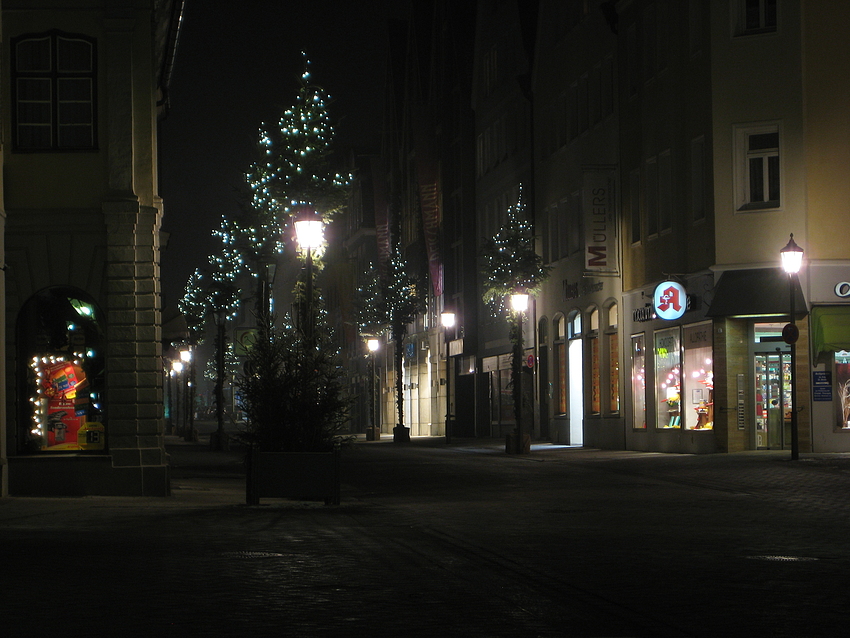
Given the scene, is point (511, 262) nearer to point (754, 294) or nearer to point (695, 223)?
point (695, 223)

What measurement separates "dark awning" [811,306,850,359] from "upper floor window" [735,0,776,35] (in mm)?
6694

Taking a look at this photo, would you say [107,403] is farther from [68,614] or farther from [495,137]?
[495,137]

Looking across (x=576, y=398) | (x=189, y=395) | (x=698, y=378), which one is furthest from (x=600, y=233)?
(x=189, y=395)

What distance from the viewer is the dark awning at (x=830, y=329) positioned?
31125mm

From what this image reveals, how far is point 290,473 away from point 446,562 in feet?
25.2

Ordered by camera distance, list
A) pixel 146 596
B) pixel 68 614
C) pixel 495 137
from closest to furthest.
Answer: pixel 68 614
pixel 146 596
pixel 495 137

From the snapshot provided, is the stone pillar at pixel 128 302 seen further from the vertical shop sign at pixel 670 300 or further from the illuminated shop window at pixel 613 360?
the illuminated shop window at pixel 613 360

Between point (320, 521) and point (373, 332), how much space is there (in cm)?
4577

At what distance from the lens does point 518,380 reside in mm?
38031

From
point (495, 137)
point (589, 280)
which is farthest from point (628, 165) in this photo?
point (495, 137)

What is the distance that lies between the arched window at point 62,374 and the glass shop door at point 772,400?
16.5 m

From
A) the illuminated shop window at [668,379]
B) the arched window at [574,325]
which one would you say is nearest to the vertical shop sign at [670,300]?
the illuminated shop window at [668,379]

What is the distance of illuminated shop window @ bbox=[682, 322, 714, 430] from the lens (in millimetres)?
33381

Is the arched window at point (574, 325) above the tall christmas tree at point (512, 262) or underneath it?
underneath
